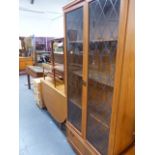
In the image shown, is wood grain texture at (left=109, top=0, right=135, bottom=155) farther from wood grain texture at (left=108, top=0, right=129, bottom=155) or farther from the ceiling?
the ceiling

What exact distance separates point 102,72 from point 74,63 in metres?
0.56

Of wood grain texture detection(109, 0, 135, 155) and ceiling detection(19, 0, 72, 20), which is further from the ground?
ceiling detection(19, 0, 72, 20)

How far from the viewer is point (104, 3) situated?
1.41m

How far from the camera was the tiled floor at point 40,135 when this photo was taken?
2.24 metres

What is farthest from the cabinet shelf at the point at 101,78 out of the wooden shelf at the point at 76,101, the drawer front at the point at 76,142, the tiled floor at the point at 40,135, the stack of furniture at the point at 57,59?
the tiled floor at the point at 40,135

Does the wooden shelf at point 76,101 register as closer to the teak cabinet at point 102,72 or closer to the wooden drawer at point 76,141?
the teak cabinet at point 102,72

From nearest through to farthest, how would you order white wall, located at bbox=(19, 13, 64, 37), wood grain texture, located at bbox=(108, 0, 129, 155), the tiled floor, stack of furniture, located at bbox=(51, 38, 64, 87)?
wood grain texture, located at bbox=(108, 0, 129, 155) < the tiled floor < stack of furniture, located at bbox=(51, 38, 64, 87) < white wall, located at bbox=(19, 13, 64, 37)

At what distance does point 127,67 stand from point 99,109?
2.20ft

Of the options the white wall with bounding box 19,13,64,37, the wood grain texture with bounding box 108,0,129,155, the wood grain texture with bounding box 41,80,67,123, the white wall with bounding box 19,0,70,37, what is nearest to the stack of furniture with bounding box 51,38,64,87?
the wood grain texture with bounding box 41,80,67,123

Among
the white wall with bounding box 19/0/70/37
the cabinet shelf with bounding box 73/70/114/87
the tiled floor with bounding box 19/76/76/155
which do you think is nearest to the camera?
the cabinet shelf with bounding box 73/70/114/87

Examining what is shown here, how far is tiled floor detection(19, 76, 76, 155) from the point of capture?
2244 mm

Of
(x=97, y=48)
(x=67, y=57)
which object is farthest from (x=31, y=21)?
(x=97, y=48)

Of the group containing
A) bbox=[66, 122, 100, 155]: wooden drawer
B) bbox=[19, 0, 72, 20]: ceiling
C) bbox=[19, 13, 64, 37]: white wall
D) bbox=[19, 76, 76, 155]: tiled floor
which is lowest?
bbox=[19, 76, 76, 155]: tiled floor
